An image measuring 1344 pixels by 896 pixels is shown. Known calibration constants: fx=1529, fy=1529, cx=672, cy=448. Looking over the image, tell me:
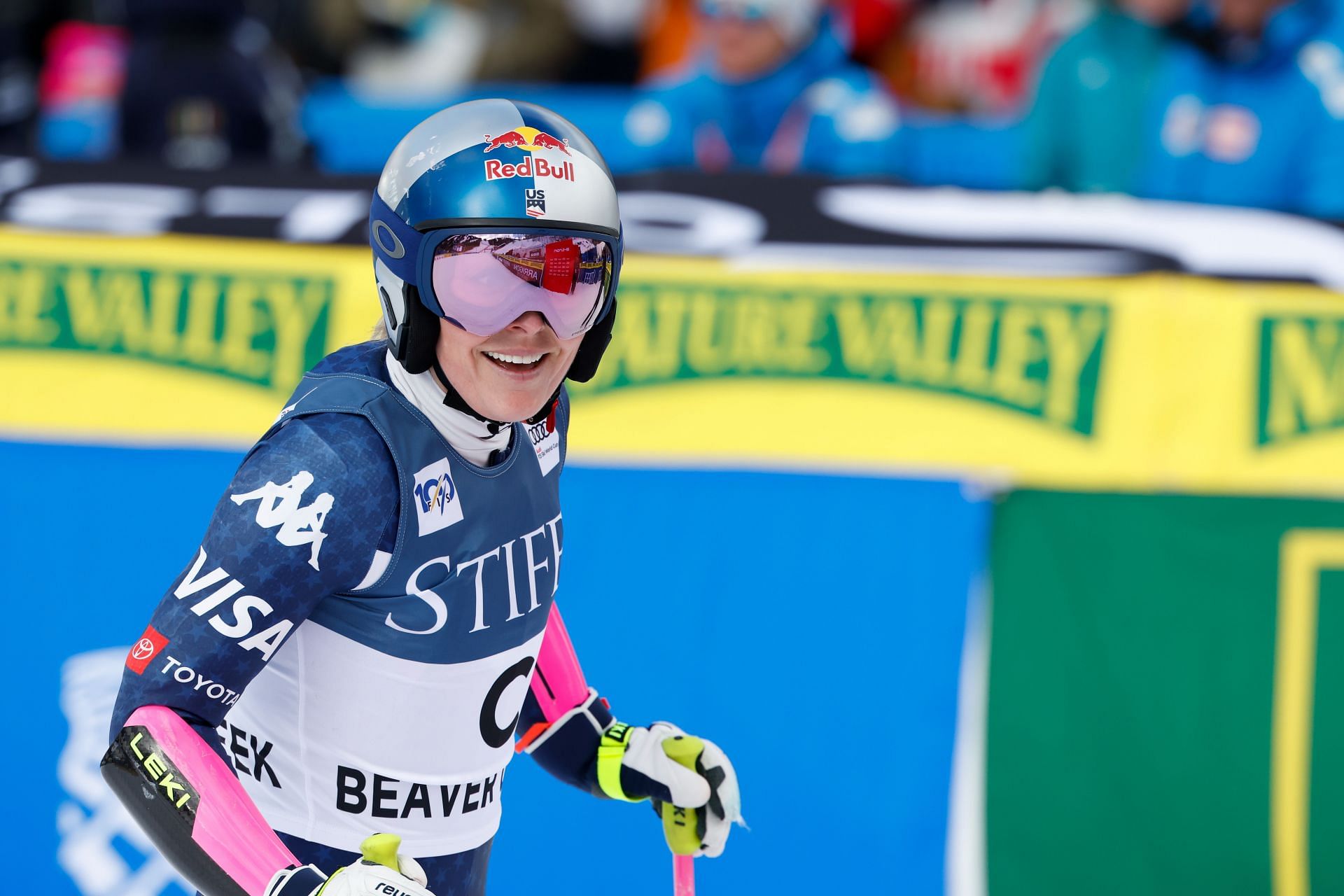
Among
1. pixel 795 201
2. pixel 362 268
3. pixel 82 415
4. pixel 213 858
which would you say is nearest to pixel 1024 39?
pixel 795 201

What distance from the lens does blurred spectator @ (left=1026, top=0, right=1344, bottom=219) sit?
495 centimetres

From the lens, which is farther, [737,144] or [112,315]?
[737,144]

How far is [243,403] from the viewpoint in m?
4.27

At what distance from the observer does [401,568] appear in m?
2.19

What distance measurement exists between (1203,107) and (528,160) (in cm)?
369

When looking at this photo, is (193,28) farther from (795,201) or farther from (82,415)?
(795,201)

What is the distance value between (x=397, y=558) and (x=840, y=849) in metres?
2.24

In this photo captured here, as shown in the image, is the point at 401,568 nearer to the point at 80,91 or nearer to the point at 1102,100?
the point at 1102,100

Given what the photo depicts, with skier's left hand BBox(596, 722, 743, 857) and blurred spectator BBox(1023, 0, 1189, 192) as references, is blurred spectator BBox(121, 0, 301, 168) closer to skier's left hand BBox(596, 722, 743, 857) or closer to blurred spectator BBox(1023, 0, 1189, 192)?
blurred spectator BBox(1023, 0, 1189, 192)

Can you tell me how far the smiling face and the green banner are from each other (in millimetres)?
2089

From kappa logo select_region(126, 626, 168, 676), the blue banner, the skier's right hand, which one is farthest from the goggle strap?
the blue banner

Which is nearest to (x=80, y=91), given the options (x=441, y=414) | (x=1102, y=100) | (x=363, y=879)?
(x=1102, y=100)

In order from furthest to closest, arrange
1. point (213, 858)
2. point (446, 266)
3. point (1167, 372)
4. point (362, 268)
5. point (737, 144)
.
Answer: point (737, 144) → point (362, 268) → point (1167, 372) → point (446, 266) → point (213, 858)

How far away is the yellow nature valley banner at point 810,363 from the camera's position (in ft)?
13.0
